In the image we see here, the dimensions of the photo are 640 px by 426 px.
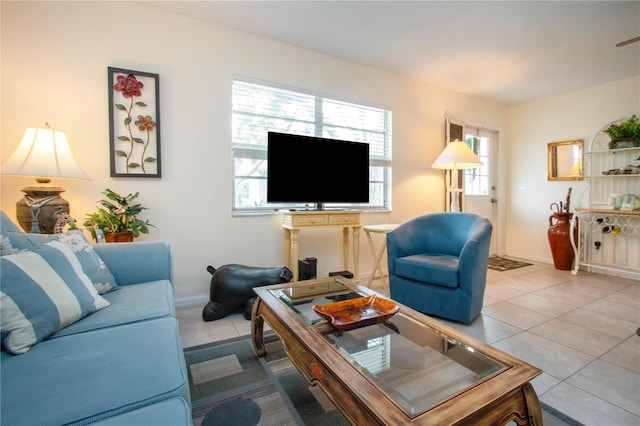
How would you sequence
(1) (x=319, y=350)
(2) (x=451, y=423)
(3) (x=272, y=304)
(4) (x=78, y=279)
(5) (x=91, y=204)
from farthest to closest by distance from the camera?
(5) (x=91, y=204), (3) (x=272, y=304), (4) (x=78, y=279), (1) (x=319, y=350), (2) (x=451, y=423)

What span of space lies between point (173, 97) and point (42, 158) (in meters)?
1.06

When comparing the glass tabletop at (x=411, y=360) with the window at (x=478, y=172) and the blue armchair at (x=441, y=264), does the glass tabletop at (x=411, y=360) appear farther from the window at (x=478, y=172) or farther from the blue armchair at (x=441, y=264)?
the window at (x=478, y=172)

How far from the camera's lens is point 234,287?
2.31 meters

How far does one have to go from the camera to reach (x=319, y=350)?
1.00m

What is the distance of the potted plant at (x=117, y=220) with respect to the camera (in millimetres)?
2109

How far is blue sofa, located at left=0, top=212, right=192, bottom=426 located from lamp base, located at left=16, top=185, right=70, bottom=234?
0.58 m

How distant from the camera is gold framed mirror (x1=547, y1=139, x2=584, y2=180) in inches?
156

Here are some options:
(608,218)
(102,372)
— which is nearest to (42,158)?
(102,372)

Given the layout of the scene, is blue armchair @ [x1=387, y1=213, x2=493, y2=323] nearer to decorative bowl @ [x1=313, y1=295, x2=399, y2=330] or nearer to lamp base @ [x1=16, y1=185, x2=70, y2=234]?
decorative bowl @ [x1=313, y1=295, x2=399, y2=330]

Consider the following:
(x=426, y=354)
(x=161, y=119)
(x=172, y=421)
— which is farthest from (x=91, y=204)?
(x=426, y=354)

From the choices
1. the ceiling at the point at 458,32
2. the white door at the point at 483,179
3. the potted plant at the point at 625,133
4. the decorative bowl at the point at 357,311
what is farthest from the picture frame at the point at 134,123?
the potted plant at the point at 625,133

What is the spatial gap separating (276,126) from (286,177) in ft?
1.97

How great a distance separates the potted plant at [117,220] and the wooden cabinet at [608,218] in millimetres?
4768

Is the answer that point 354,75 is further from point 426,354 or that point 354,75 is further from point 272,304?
point 426,354
